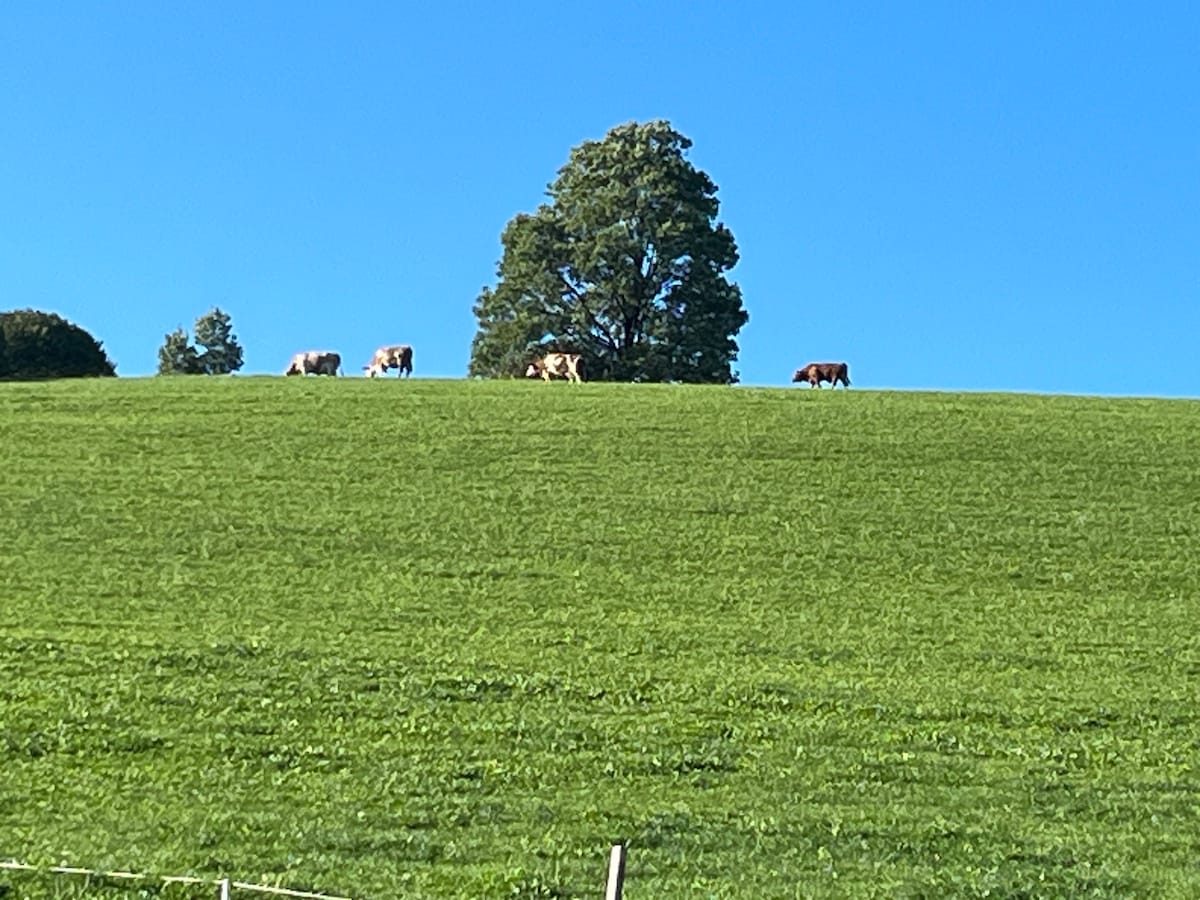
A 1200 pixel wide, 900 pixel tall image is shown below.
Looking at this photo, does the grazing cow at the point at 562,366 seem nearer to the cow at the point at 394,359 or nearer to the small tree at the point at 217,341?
the cow at the point at 394,359

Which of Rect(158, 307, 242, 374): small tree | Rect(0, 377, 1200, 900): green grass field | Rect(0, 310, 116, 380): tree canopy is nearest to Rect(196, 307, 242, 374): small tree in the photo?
Rect(158, 307, 242, 374): small tree

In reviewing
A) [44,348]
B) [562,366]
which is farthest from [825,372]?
[44,348]

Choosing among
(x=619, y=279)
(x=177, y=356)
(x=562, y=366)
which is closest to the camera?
(x=562, y=366)

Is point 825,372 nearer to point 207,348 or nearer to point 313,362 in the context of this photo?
point 313,362

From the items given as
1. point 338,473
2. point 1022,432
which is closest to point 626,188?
point 1022,432

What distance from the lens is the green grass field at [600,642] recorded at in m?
13.4

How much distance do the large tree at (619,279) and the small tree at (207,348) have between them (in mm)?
47764

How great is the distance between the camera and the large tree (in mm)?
71812

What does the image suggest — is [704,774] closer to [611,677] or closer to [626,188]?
[611,677]

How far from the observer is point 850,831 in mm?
13867

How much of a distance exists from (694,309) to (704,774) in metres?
57.1

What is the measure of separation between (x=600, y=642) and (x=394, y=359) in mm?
40887

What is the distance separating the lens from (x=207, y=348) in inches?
4658

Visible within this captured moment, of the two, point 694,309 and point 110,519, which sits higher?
point 694,309
